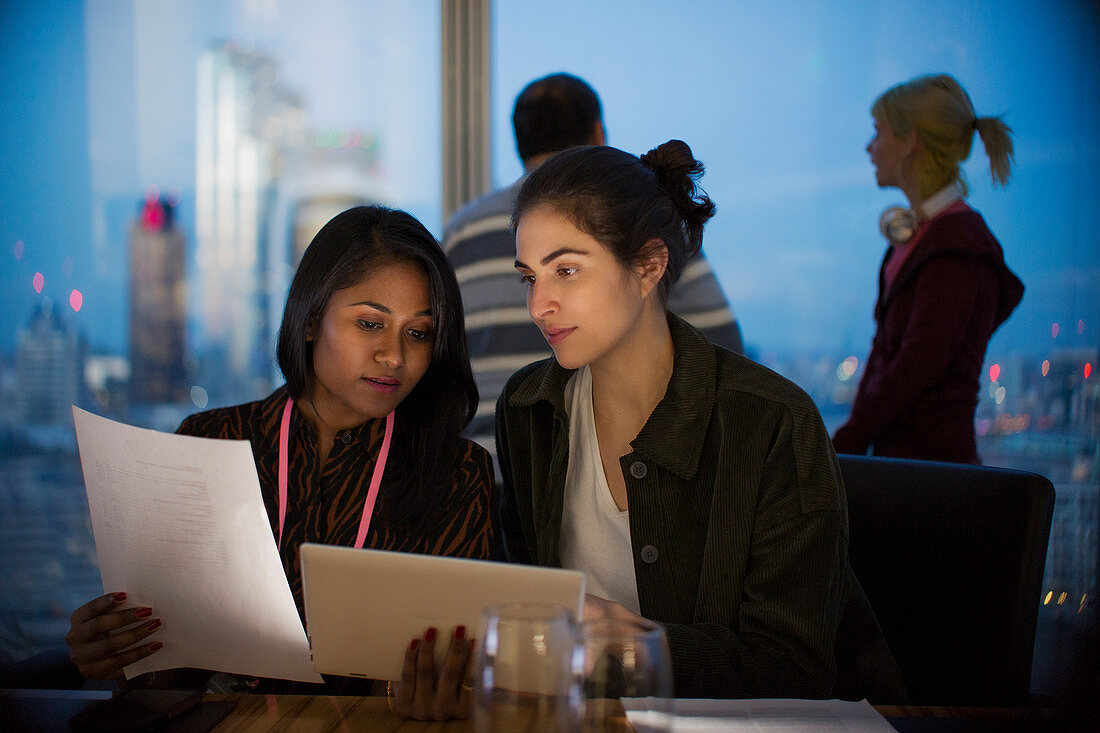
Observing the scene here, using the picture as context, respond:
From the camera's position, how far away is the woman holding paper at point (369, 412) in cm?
142

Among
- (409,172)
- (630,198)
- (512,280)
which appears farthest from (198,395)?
(630,198)

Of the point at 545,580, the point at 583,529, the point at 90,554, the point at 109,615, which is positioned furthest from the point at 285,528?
the point at 90,554

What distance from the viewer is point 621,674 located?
0.64 m

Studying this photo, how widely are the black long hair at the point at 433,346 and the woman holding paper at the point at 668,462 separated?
0.12 meters

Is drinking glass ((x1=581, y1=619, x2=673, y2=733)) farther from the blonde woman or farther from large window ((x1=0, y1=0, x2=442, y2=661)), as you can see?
large window ((x1=0, y1=0, x2=442, y2=661))

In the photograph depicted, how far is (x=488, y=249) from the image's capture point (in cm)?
217

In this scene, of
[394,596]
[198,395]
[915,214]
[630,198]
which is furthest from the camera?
[198,395]

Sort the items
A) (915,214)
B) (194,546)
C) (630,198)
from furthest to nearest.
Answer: (915,214) → (630,198) → (194,546)

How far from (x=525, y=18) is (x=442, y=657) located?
8.48ft

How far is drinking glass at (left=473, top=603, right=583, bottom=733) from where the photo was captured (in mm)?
631

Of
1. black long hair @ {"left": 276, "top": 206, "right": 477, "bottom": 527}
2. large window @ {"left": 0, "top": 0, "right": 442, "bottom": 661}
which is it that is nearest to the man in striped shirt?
black long hair @ {"left": 276, "top": 206, "right": 477, "bottom": 527}

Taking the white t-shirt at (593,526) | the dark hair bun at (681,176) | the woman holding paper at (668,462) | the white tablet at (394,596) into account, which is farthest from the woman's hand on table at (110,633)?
the dark hair bun at (681,176)

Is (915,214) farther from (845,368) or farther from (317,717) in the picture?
(317,717)

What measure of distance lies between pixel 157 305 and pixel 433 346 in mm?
1990
